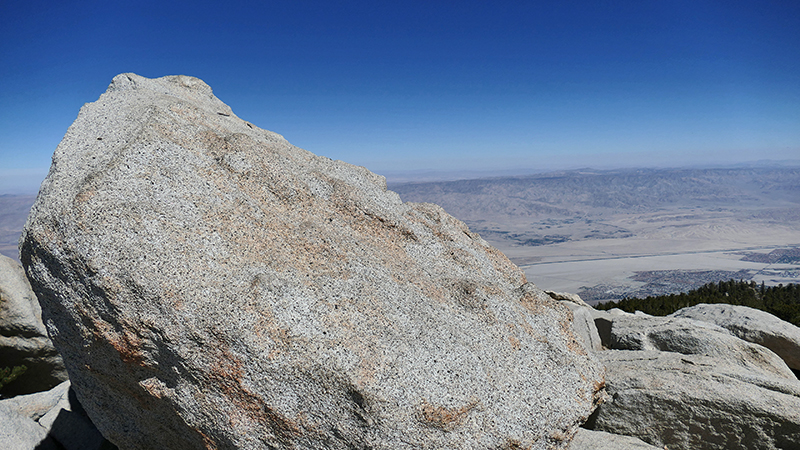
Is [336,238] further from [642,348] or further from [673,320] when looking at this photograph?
[673,320]

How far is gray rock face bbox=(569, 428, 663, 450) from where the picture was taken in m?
7.73

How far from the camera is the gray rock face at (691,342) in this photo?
11.1 metres

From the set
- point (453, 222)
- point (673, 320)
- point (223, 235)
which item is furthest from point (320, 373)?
point (673, 320)

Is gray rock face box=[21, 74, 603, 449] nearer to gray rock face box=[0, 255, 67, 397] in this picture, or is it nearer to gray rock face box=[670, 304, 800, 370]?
gray rock face box=[0, 255, 67, 397]

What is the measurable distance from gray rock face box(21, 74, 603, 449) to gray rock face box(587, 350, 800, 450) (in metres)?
1.73

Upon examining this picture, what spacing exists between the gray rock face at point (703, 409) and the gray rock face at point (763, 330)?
5879 mm

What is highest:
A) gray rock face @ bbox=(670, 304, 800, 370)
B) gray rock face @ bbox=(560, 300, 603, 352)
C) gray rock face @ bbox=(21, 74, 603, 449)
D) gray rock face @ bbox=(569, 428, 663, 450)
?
gray rock face @ bbox=(21, 74, 603, 449)

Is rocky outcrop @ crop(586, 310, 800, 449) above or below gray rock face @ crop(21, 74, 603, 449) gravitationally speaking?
below

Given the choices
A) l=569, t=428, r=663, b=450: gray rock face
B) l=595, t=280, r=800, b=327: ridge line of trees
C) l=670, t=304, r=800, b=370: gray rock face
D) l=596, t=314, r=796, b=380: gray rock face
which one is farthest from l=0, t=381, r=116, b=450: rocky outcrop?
l=595, t=280, r=800, b=327: ridge line of trees

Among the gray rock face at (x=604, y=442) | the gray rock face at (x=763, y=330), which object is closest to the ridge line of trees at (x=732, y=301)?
the gray rock face at (x=763, y=330)

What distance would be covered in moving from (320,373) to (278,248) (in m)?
2.37

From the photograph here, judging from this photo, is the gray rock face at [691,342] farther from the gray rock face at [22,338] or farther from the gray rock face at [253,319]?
the gray rock face at [22,338]

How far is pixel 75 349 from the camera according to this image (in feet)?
22.3

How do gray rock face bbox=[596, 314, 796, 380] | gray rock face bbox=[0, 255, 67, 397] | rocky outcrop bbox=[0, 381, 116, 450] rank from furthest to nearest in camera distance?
gray rock face bbox=[0, 255, 67, 397]
gray rock face bbox=[596, 314, 796, 380]
rocky outcrop bbox=[0, 381, 116, 450]
